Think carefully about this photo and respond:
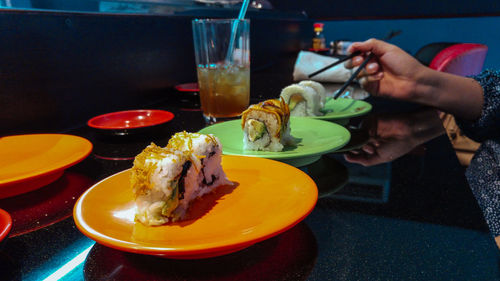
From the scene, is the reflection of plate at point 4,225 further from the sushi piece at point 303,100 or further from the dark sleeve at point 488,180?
the dark sleeve at point 488,180

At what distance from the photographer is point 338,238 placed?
2.06ft

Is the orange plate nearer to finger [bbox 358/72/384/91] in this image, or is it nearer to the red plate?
the red plate

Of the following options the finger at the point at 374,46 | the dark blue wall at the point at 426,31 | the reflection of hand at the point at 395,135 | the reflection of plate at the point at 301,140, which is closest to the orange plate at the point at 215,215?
the reflection of plate at the point at 301,140

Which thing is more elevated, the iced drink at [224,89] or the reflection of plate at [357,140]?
the iced drink at [224,89]

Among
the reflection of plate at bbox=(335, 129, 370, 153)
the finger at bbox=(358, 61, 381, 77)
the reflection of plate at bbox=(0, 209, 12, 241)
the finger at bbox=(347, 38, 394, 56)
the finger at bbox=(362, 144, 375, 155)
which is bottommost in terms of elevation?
the reflection of plate at bbox=(335, 129, 370, 153)

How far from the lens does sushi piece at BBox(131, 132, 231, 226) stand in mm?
591

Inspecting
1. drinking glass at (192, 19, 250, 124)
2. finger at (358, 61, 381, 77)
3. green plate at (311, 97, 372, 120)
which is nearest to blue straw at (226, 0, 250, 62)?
drinking glass at (192, 19, 250, 124)

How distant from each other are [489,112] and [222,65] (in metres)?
1.16

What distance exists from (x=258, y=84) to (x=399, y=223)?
1886 millimetres

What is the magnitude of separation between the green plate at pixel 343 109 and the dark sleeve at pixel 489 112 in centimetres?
48

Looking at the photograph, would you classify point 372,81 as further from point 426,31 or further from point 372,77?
point 426,31

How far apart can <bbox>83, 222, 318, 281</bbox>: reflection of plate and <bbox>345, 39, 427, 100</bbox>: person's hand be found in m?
1.27

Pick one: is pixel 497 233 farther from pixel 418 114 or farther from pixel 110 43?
pixel 110 43

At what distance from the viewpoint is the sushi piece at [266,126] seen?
963 mm
